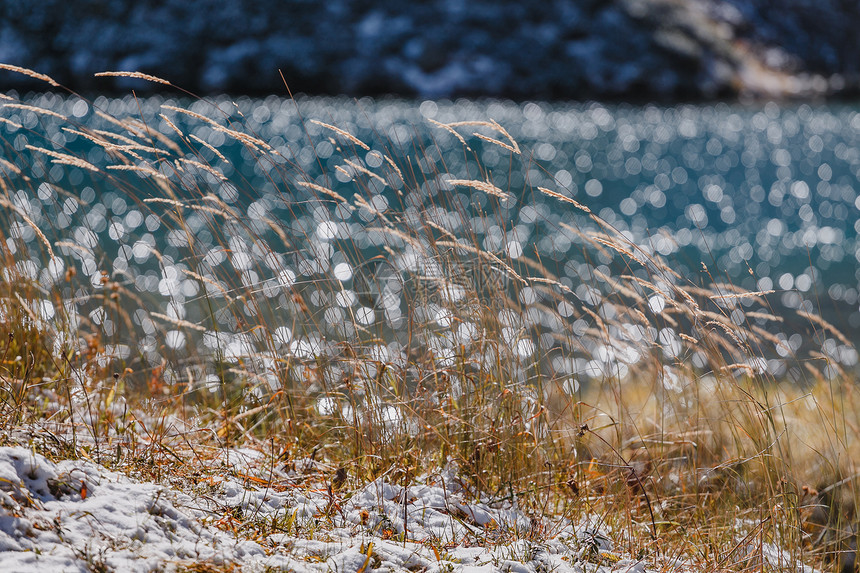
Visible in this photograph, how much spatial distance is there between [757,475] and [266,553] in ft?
8.97

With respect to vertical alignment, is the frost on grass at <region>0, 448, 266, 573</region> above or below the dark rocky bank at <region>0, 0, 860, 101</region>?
below

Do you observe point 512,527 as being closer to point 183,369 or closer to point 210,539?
point 210,539

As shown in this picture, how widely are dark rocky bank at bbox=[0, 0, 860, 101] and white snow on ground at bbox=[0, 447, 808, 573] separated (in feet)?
155

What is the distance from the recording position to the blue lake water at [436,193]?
131 inches

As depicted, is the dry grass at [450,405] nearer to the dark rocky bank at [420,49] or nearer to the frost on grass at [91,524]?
the frost on grass at [91,524]

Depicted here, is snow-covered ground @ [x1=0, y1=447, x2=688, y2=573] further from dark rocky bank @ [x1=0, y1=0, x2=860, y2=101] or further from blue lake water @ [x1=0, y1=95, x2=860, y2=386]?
dark rocky bank @ [x1=0, y1=0, x2=860, y2=101]

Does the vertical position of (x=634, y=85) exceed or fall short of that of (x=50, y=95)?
it exceeds it

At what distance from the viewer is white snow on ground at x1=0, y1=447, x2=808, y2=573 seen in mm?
1846

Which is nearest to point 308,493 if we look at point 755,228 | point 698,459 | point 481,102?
point 698,459

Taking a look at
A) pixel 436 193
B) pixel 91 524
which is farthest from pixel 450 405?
pixel 436 193

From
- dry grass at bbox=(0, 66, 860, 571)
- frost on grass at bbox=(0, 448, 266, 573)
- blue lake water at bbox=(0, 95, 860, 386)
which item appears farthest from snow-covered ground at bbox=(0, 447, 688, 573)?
blue lake water at bbox=(0, 95, 860, 386)

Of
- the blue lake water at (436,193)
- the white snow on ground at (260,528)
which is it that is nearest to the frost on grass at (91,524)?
the white snow on ground at (260,528)

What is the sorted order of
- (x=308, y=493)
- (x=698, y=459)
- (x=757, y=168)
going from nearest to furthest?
(x=308, y=493)
(x=698, y=459)
(x=757, y=168)

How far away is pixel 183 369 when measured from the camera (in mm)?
4777
